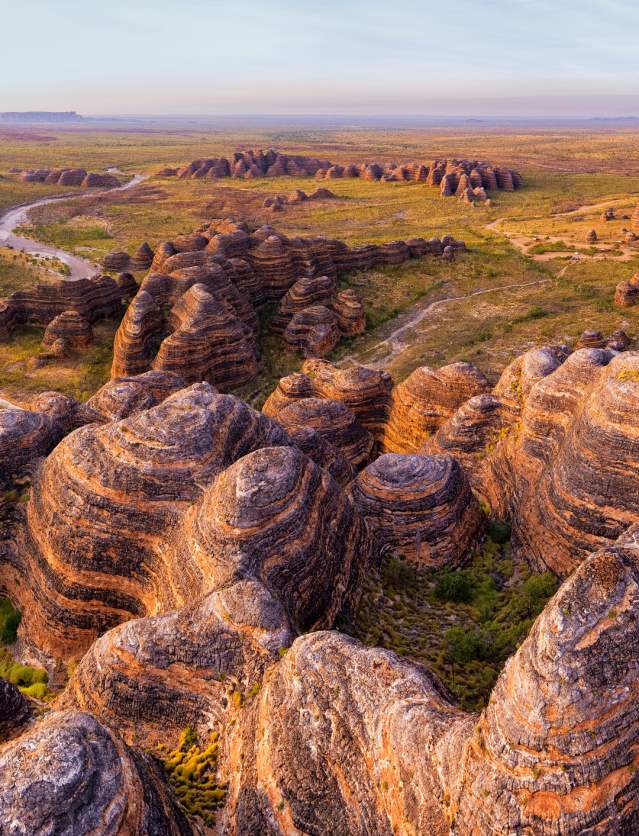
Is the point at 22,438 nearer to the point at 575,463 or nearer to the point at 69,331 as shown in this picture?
the point at 575,463

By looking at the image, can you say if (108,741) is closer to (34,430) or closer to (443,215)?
(34,430)

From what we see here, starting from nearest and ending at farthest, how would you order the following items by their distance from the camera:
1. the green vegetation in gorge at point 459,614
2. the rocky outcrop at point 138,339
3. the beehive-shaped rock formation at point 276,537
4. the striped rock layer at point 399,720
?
the striped rock layer at point 399,720
the beehive-shaped rock formation at point 276,537
the green vegetation in gorge at point 459,614
the rocky outcrop at point 138,339

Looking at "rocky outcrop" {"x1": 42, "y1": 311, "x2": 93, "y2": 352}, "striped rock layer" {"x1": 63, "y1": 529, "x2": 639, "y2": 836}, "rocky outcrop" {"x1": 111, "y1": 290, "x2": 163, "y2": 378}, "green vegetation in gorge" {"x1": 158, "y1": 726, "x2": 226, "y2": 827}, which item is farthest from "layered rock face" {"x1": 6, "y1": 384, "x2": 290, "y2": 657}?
"rocky outcrop" {"x1": 42, "y1": 311, "x2": 93, "y2": 352}

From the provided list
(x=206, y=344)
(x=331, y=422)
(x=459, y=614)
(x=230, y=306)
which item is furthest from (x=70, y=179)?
(x=459, y=614)

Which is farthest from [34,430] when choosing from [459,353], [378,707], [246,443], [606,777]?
[459,353]

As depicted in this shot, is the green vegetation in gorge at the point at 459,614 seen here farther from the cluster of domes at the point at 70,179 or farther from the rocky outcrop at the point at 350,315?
the cluster of domes at the point at 70,179

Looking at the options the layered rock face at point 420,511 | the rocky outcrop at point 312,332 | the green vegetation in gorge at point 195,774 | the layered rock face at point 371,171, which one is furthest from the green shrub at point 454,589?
the layered rock face at point 371,171
